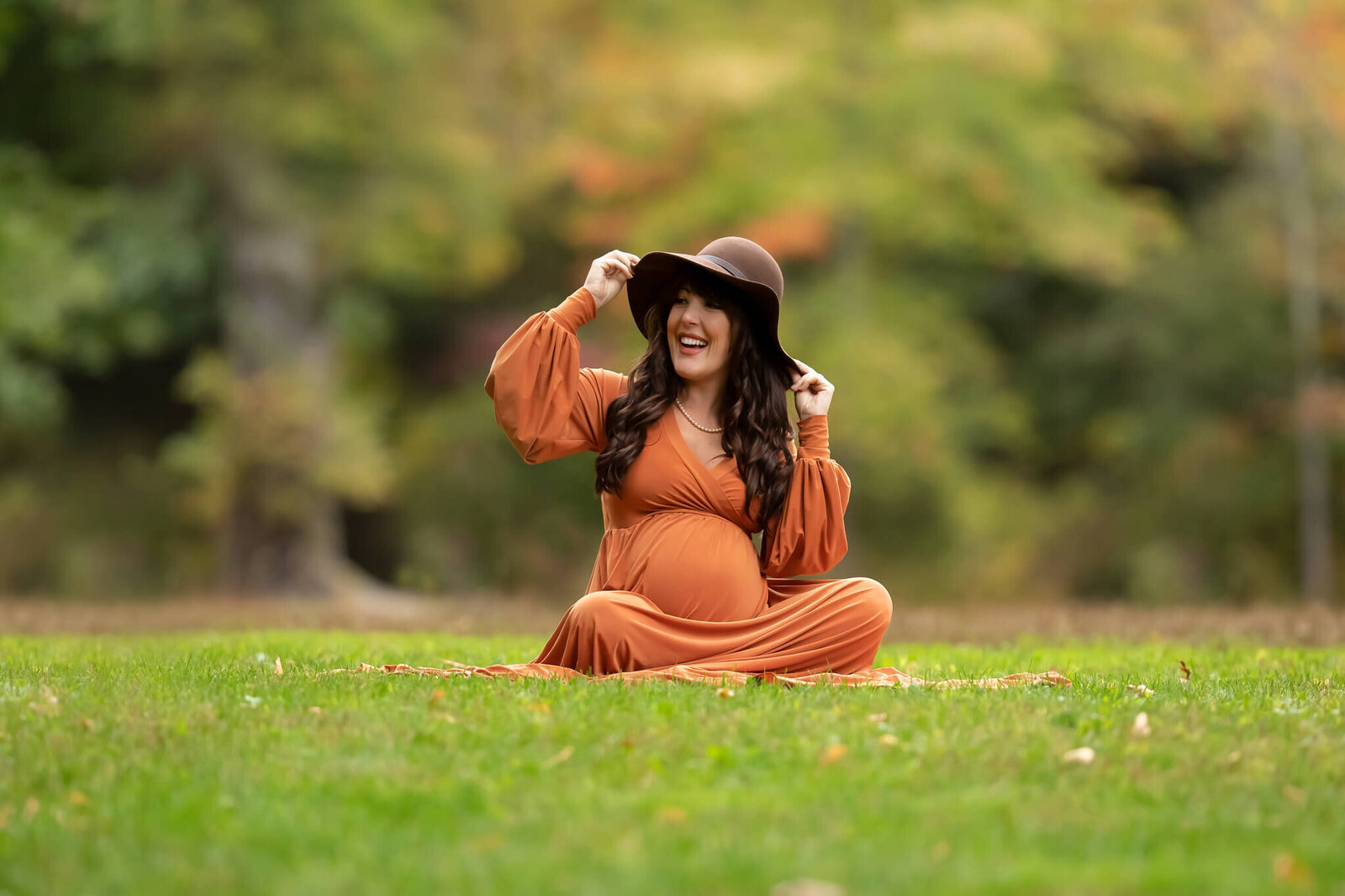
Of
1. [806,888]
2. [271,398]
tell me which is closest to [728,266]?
[806,888]

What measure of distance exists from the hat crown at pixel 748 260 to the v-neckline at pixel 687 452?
68 centimetres

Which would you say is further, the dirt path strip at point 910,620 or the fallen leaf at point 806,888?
the dirt path strip at point 910,620

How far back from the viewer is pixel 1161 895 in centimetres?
344

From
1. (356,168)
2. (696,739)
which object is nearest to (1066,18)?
(356,168)

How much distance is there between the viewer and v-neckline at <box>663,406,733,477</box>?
6.52m

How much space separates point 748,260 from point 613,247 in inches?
593

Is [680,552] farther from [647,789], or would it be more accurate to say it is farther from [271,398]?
[271,398]

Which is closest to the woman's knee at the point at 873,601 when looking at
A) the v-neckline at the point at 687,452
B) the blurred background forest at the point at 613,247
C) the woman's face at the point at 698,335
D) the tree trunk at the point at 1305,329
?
the v-neckline at the point at 687,452

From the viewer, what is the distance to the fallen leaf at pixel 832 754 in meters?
4.60

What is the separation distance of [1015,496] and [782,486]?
18.5m

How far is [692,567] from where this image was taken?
6359 millimetres

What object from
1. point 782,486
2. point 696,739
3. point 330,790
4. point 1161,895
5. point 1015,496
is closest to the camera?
point 1161,895

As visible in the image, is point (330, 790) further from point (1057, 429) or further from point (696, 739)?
point (1057, 429)

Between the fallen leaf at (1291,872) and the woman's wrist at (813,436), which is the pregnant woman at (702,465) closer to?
the woman's wrist at (813,436)
